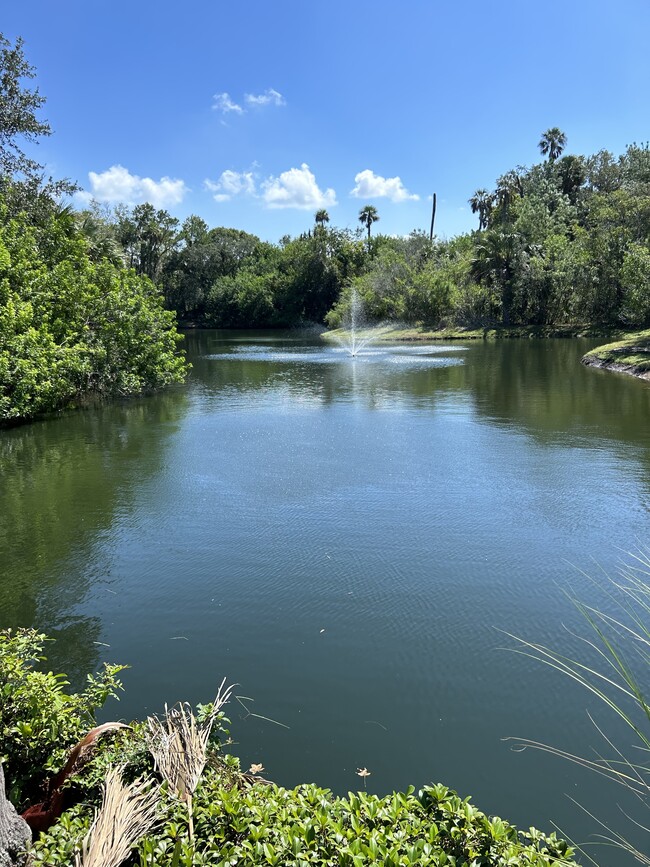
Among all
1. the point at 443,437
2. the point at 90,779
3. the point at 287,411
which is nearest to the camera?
the point at 90,779

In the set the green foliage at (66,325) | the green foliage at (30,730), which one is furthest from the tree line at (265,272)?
the green foliage at (30,730)

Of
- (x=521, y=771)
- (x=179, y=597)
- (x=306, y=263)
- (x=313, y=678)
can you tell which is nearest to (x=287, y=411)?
(x=179, y=597)

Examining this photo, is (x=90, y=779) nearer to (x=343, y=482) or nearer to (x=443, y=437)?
(x=343, y=482)

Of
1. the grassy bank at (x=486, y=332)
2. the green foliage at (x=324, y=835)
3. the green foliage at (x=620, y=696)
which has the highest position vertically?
the grassy bank at (x=486, y=332)

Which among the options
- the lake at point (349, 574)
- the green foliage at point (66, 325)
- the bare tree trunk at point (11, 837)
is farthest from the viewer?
the green foliage at point (66, 325)

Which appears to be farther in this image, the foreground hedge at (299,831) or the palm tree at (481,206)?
the palm tree at (481,206)

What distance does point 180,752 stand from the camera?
11.3ft

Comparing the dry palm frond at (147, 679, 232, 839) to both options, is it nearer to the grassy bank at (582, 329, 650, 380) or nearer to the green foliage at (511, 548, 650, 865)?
the green foliage at (511, 548, 650, 865)

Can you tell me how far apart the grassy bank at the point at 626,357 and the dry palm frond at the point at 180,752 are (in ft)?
85.7

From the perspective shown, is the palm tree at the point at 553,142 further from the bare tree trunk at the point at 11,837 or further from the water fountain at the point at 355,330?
the bare tree trunk at the point at 11,837

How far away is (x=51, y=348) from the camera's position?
18109mm

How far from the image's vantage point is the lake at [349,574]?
4926 mm

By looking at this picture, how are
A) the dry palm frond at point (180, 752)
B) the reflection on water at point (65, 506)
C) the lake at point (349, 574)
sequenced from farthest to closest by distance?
1. the reflection on water at point (65, 506)
2. the lake at point (349, 574)
3. the dry palm frond at point (180, 752)

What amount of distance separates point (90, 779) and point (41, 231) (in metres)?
21.7
